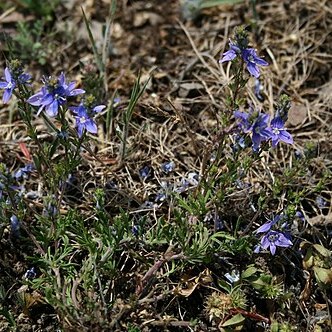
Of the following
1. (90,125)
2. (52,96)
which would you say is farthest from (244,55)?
(52,96)

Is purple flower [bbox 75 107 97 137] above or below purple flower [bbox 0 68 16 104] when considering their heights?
below

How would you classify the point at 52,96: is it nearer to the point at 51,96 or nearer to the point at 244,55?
the point at 51,96

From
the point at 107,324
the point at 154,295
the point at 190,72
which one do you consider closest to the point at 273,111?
the point at 190,72

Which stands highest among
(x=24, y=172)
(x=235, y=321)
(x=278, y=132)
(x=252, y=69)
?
(x=252, y=69)

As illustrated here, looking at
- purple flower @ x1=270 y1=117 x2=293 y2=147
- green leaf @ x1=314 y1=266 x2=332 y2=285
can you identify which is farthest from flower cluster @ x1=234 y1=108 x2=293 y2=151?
green leaf @ x1=314 y1=266 x2=332 y2=285

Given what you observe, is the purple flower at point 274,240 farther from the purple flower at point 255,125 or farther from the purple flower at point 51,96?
the purple flower at point 51,96

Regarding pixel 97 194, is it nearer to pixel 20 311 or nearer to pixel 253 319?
pixel 20 311

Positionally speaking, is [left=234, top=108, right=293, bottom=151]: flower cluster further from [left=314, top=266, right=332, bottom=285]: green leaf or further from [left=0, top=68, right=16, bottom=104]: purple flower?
[left=0, top=68, right=16, bottom=104]: purple flower

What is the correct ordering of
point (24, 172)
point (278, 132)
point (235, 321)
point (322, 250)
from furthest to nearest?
point (24, 172) → point (322, 250) → point (235, 321) → point (278, 132)

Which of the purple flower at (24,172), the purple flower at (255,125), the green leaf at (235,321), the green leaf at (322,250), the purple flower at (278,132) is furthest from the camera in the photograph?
the purple flower at (24,172)

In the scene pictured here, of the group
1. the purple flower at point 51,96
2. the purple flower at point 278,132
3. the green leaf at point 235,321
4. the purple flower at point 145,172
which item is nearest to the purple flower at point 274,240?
the green leaf at point 235,321
